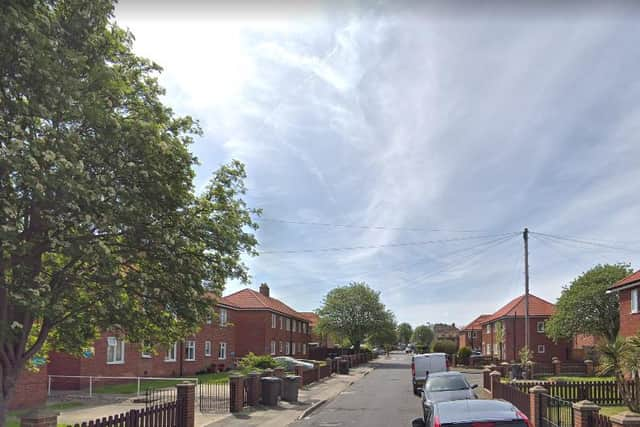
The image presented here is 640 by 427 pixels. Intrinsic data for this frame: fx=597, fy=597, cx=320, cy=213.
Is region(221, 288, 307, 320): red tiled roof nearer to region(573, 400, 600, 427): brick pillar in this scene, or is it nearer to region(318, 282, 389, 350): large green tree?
region(318, 282, 389, 350): large green tree

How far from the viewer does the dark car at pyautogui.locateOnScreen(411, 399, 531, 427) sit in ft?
23.0

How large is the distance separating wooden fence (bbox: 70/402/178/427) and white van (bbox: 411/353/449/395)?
16393mm

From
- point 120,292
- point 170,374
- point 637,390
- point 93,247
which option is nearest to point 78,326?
point 120,292

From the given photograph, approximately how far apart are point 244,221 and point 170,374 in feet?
85.2

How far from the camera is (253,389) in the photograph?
20906 millimetres

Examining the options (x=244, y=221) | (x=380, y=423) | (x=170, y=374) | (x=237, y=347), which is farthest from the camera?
(x=237, y=347)

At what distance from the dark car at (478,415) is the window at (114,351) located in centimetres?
2333

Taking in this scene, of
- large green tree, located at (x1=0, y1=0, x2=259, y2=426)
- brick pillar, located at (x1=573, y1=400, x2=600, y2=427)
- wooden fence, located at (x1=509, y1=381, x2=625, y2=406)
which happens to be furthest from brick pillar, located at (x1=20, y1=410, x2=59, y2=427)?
wooden fence, located at (x1=509, y1=381, x2=625, y2=406)

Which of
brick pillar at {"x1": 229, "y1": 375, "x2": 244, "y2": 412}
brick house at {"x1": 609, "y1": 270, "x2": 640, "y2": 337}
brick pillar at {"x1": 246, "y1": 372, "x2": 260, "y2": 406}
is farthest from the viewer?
brick house at {"x1": 609, "y1": 270, "x2": 640, "y2": 337}

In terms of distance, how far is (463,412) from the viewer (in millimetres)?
7531

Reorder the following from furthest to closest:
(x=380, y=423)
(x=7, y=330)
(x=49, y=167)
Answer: (x=380, y=423) < (x=7, y=330) < (x=49, y=167)

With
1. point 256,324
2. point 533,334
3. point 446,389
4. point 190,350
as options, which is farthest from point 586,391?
point 533,334

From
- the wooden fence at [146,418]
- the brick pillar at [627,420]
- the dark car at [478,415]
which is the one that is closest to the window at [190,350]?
Answer: the wooden fence at [146,418]

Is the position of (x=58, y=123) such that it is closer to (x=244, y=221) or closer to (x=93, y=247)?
(x=93, y=247)
